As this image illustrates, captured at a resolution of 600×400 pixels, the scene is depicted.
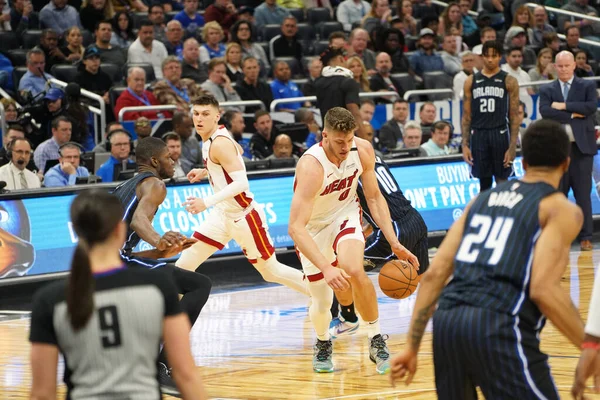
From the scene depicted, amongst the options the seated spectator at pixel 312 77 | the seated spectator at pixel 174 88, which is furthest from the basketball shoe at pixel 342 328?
the seated spectator at pixel 312 77

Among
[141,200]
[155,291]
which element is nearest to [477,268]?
[155,291]

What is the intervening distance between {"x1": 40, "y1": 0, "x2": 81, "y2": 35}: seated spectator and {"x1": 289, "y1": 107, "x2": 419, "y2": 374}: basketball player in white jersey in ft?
30.2

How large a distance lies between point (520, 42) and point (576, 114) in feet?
22.4

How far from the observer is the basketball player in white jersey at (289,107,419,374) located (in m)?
7.44

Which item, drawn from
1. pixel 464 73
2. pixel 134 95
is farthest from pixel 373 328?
pixel 464 73

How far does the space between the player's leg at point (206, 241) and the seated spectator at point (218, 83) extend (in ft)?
20.1

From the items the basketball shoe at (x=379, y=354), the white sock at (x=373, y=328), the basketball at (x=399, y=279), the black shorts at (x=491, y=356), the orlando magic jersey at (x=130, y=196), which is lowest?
the basketball shoe at (x=379, y=354)

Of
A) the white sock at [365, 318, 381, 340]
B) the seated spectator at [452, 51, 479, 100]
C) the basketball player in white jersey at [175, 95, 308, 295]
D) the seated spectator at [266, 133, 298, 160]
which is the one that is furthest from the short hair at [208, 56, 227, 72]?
the white sock at [365, 318, 381, 340]

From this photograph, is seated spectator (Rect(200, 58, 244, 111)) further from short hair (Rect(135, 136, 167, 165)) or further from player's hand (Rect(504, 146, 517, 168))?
short hair (Rect(135, 136, 167, 165))

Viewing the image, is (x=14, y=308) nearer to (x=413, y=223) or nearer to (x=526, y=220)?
(x=413, y=223)

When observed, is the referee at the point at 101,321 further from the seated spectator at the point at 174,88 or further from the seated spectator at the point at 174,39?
the seated spectator at the point at 174,39

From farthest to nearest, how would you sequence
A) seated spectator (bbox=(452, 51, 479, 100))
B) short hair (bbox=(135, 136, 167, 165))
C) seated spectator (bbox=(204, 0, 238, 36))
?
1. seated spectator (bbox=(204, 0, 238, 36))
2. seated spectator (bbox=(452, 51, 479, 100))
3. short hair (bbox=(135, 136, 167, 165))

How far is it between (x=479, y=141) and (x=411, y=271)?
14.9 ft

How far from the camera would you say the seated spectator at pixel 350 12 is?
19375mm
